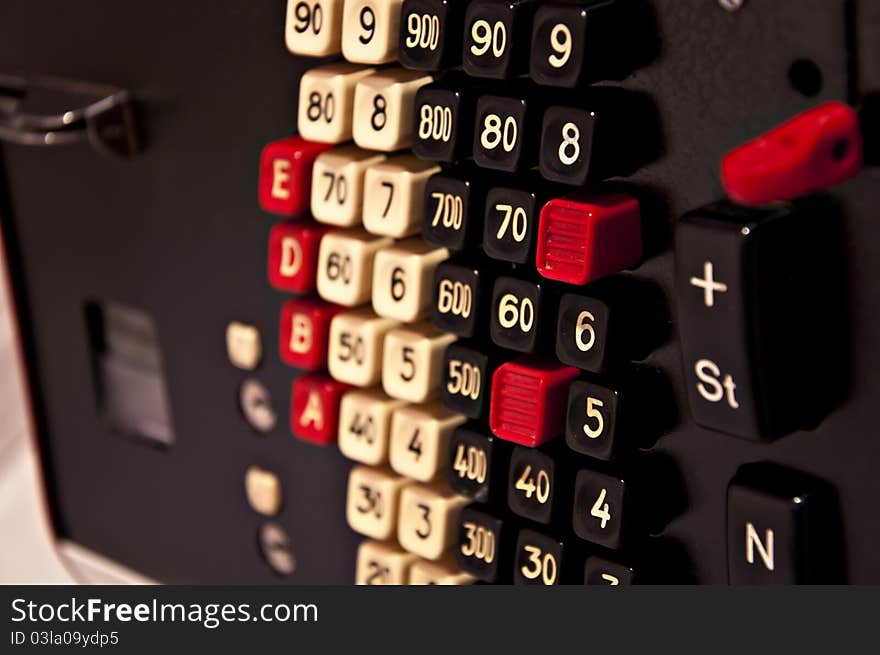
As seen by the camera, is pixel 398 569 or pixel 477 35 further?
pixel 398 569

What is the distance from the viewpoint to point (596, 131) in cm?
50

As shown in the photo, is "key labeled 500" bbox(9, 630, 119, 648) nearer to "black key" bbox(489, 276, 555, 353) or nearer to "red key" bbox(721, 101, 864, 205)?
"black key" bbox(489, 276, 555, 353)

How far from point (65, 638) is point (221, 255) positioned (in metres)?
0.22

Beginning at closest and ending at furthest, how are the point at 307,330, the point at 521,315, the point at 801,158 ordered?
the point at 801,158 < the point at 521,315 < the point at 307,330

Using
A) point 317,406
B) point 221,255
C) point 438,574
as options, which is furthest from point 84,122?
point 438,574

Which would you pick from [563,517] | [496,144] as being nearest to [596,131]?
[496,144]

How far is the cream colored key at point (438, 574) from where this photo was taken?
25.1 inches

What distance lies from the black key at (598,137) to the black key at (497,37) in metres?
0.03

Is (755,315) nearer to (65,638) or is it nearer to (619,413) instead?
(619,413)

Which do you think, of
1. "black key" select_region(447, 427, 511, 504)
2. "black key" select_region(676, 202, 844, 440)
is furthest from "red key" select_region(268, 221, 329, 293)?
"black key" select_region(676, 202, 844, 440)

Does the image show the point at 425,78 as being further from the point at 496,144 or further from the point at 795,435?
the point at 795,435

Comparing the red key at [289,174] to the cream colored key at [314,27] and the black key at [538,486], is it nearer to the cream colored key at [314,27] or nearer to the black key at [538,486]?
the cream colored key at [314,27]

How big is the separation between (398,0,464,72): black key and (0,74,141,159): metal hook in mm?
217

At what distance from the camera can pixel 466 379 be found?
582 millimetres
